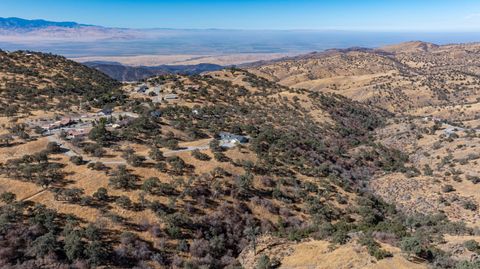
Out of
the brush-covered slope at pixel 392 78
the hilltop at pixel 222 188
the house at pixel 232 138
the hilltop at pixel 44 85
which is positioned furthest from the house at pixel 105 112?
the brush-covered slope at pixel 392 78

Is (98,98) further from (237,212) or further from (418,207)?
(418,207)

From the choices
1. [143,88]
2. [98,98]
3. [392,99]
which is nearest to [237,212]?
[98,98]

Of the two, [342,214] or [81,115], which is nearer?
[342,214]

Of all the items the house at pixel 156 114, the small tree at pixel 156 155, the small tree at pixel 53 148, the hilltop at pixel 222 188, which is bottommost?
the hilltop at pixel 222 188

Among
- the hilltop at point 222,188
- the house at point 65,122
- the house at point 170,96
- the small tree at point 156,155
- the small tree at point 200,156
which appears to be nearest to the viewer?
the hilltop at point 222,188

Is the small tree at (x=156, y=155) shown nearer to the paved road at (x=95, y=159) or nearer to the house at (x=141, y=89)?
the paved road at (x=95, y=159)

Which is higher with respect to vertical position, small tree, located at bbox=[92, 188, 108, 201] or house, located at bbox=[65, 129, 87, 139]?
house, located at bbox=[65, 129, 87, 139]

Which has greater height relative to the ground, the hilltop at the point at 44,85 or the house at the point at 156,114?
the hilltop at the point at 44,85

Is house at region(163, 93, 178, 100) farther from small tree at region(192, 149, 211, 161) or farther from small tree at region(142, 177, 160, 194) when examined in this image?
small tree at region(142, 177, 160, 194)

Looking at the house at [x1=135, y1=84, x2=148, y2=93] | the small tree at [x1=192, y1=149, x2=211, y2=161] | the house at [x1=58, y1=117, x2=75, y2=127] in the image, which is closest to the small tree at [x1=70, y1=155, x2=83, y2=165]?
the small tree at [x1=192, y1=149, x2=211, y2=161]
